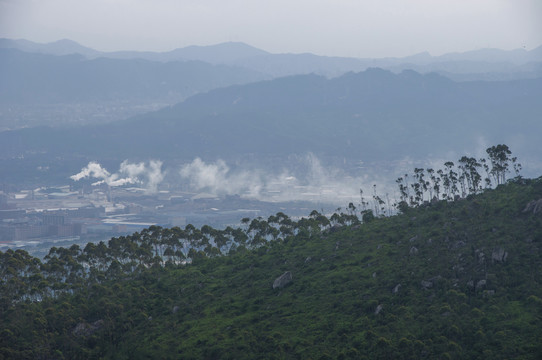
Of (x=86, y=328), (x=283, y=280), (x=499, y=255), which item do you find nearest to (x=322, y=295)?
(x=283, y=280)

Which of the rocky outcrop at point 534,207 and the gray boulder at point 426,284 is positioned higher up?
the rocky outcrop at point 534,207

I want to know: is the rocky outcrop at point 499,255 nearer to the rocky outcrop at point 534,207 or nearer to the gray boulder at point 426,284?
the gray boulder at point 426,284

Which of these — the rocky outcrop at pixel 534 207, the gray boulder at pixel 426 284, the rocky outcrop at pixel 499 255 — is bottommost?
the gray boulder at pixel 426 284

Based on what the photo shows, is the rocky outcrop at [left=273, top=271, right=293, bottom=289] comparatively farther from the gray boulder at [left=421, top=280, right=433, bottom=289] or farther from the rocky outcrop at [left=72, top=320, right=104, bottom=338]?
the rocky outcrop at [left=72, top=320, right=104, bottom=338]

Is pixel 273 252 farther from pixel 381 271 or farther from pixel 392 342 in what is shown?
pixel 392 342

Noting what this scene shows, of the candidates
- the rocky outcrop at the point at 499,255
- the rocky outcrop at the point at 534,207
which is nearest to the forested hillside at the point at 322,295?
the rocky outcrop at the point at 499,255

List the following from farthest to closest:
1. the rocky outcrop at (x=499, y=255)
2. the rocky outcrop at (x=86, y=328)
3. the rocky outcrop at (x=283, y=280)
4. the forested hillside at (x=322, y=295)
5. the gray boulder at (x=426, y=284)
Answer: the rocky outcrop at (x=283, y=280) < the rocky outcrop at (x=86, y=328) < the rocky outcrop at (x=499, y=255) < the gray boulder at (x=426, y=284) < the forested hillside at (x=322, y=295)
